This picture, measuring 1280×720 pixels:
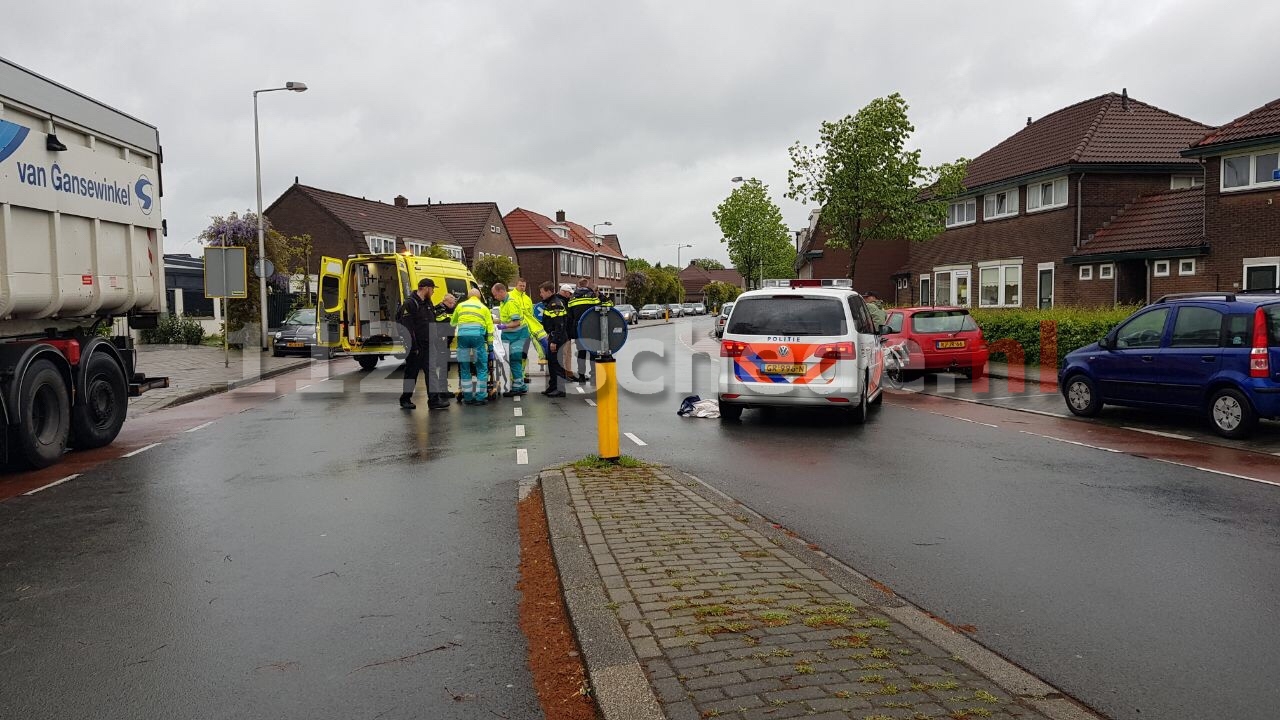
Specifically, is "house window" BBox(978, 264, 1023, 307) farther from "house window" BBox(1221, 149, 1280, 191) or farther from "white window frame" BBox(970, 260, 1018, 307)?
"house window" BBox(1221, 149, 1280, 191)

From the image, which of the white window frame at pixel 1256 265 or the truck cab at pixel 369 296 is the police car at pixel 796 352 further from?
the white window frame at pixel 1256 265

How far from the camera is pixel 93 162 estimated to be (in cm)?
1010

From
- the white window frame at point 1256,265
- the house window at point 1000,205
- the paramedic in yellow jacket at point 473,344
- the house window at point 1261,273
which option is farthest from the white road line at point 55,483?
the house window at point 1000,205

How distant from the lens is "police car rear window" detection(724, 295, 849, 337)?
36.6 feet

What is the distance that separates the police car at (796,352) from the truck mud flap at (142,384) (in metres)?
7.18

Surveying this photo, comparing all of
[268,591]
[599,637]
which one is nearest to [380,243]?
[268,591]

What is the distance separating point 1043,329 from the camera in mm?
20078

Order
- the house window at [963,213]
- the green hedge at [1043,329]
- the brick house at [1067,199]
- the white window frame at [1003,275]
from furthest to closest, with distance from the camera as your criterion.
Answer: the house window at [963,213] → the white window frame at [1003,275] → the brick house at [1067,199] → the green hedge at [1043,329]

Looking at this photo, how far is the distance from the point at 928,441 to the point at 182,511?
299 inches

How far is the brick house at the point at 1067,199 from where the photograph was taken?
2909cm

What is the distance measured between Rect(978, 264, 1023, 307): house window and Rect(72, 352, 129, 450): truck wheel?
29.0 metres

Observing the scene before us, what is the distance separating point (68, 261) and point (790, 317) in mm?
7948

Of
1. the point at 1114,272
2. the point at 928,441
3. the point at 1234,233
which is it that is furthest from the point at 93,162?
the point at 1114,272

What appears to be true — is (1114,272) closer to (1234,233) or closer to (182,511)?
(1234,233)
